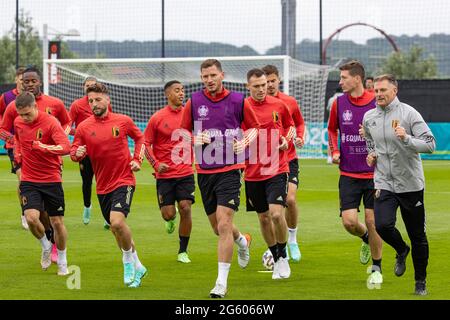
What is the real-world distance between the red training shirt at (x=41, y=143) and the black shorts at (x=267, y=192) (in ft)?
7.39

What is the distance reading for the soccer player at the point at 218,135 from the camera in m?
11.8

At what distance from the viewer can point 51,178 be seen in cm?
1330

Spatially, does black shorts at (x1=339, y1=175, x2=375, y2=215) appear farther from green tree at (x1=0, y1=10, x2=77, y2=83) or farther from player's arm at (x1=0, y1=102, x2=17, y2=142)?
green tree at (x1=0, y1=10, x2=77, y2=83)

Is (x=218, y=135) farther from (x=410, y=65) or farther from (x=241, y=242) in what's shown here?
(x=410, y=65)

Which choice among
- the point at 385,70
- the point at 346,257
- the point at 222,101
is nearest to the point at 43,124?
the point at 222,101

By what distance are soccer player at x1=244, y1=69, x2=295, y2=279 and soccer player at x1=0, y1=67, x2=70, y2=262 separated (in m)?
2.76

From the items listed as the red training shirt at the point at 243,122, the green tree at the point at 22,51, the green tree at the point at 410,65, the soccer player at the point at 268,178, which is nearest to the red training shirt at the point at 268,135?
the soccer player at the point at 268,178

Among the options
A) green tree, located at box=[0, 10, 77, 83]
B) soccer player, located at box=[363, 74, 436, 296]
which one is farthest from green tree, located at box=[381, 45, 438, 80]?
soccer player, located at box=[363, 74, 436, 296]

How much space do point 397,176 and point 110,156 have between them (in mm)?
3200

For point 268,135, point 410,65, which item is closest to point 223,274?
point 268,135

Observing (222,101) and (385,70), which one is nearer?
(222,101)

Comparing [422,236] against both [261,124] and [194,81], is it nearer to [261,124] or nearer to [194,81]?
[261,124]

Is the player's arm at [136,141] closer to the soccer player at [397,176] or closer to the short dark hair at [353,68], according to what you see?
the short dark hair at [353,68]

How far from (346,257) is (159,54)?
99.4 ft
